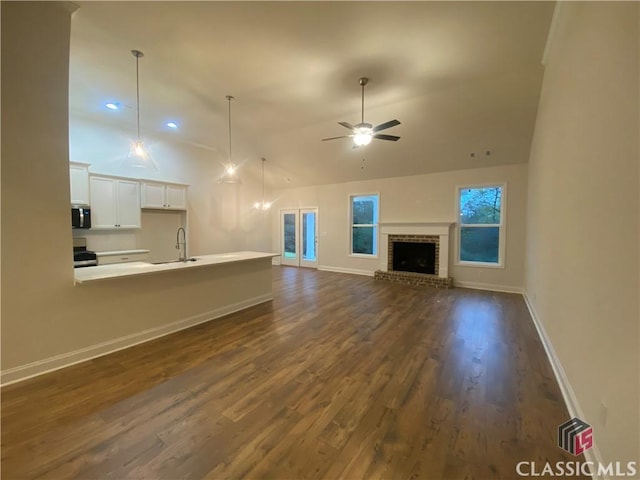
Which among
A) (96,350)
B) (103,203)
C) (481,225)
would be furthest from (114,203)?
(481,225)

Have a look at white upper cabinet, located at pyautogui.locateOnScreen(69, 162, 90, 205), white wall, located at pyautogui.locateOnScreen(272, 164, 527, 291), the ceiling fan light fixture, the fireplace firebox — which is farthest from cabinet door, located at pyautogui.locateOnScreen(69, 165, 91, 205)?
the fireplace firebox

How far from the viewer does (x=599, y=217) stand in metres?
1.64

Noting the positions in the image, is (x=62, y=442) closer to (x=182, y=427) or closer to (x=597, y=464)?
(x=182, y=427)

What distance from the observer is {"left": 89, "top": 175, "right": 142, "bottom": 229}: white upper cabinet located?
5.09 metres

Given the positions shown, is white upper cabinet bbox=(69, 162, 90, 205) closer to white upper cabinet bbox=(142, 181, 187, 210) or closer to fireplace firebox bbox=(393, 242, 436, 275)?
white upper cabinet bbox=(142, 181, 187, 210)

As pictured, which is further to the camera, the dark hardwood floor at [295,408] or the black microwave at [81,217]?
the black microwave at [81,217]

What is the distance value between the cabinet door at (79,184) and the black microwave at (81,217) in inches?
5.1

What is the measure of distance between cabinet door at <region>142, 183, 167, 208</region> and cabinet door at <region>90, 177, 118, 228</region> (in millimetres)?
544

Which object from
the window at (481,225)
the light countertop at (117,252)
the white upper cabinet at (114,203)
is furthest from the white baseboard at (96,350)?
the window at (481,225)

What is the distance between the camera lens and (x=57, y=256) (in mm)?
2607

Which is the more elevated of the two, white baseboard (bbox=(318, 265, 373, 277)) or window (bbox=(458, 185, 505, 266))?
window (bbox=(458, 185, 505, 266))

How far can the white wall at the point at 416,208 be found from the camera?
566cm

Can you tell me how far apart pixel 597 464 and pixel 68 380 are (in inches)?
153

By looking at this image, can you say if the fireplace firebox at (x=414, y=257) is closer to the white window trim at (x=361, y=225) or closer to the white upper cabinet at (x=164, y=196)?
the white window trim at (x=361, y=225)
